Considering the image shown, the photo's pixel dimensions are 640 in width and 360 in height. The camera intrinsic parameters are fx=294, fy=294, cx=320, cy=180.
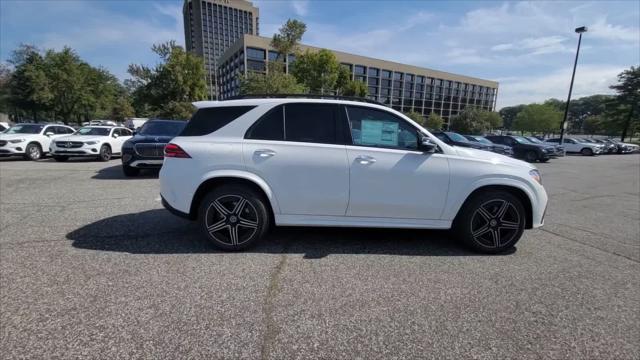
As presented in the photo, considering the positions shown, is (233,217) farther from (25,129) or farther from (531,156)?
(531,156)

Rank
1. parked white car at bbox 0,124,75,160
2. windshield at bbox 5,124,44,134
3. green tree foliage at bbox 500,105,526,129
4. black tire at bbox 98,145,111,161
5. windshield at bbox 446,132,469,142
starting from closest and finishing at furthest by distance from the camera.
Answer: parked white car at bbox 0,124,75,160 < black tire at bbox 98,145,111,161 < windshield at bbox 5,124,44,134 < windshield at bbox 446,132,469,142 < green tree foliage at bbox 500,105,526,129

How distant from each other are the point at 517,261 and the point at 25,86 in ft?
141

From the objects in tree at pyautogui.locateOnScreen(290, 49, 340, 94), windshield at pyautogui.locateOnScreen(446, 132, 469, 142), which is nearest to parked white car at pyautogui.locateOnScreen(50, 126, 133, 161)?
windshield at pyautogui.locateOnScreen(446, 132, 469, 142)

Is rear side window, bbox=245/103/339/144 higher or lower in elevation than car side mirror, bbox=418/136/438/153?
higher

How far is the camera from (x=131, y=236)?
13.1 feet

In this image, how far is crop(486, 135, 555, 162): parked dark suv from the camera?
17.4 m

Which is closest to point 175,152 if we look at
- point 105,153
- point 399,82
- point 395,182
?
point 395,182

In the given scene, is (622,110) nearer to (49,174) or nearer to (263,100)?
(263,100)

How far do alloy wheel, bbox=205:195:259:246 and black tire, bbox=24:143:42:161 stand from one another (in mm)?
13647

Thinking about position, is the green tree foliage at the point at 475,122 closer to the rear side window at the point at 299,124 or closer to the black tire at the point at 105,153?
the black tire at the point at 105,153

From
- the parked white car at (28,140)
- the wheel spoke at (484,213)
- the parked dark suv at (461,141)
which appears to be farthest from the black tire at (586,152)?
the parked white car at (28,140)

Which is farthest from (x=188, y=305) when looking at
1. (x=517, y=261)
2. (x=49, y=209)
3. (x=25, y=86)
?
(x=25, y=86)

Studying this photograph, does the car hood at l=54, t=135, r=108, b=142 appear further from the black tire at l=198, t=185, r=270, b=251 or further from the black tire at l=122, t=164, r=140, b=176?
the black tire at l=198, t=185, r=270, b=251

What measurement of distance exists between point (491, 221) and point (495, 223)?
0.18 ft
